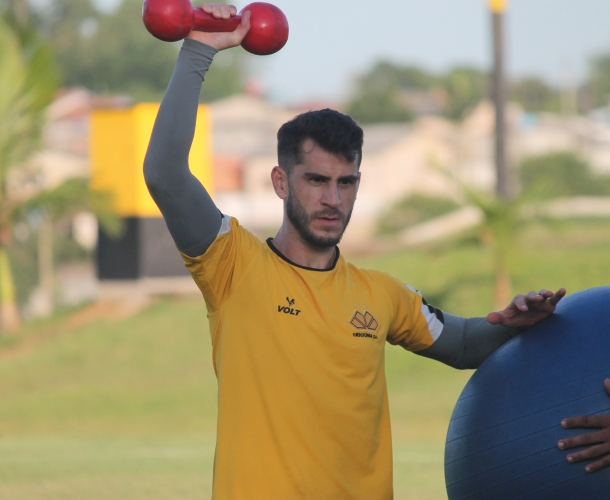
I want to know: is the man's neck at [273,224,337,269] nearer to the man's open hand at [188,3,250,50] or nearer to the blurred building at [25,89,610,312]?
the man's open hand at [188,3,250,50]

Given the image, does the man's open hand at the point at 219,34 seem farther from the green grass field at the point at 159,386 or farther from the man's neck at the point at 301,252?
the green grass field at the point at 159,386

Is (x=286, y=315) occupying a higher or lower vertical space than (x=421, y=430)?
higher

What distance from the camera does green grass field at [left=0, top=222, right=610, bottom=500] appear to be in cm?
1121

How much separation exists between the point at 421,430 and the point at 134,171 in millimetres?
9272

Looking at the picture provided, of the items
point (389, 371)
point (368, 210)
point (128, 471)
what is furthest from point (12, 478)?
point (368, 210)

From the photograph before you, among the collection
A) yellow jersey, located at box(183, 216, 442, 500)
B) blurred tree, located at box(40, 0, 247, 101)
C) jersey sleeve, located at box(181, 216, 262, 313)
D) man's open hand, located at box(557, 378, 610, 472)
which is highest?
blurred tree, located at box(40, 0, 247, 101)

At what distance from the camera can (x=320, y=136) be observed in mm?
4062

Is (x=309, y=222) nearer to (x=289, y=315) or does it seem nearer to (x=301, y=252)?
(x=301, y=252)

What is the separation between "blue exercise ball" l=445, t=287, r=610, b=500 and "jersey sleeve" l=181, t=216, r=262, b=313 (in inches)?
49.7

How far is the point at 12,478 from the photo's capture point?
413 inches

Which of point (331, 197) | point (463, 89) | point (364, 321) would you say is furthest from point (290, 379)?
point (463, 89)

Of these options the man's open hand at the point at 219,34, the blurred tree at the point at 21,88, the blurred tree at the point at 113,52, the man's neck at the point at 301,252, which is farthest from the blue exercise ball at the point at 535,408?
the blurred tree at the point at 113,52

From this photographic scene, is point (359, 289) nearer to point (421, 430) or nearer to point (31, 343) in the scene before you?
point (421, 430)

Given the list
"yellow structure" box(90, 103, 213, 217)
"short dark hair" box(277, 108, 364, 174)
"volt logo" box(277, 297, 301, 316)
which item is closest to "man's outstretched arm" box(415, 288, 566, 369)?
"volt logo" box(277, 297, 301, 316)
